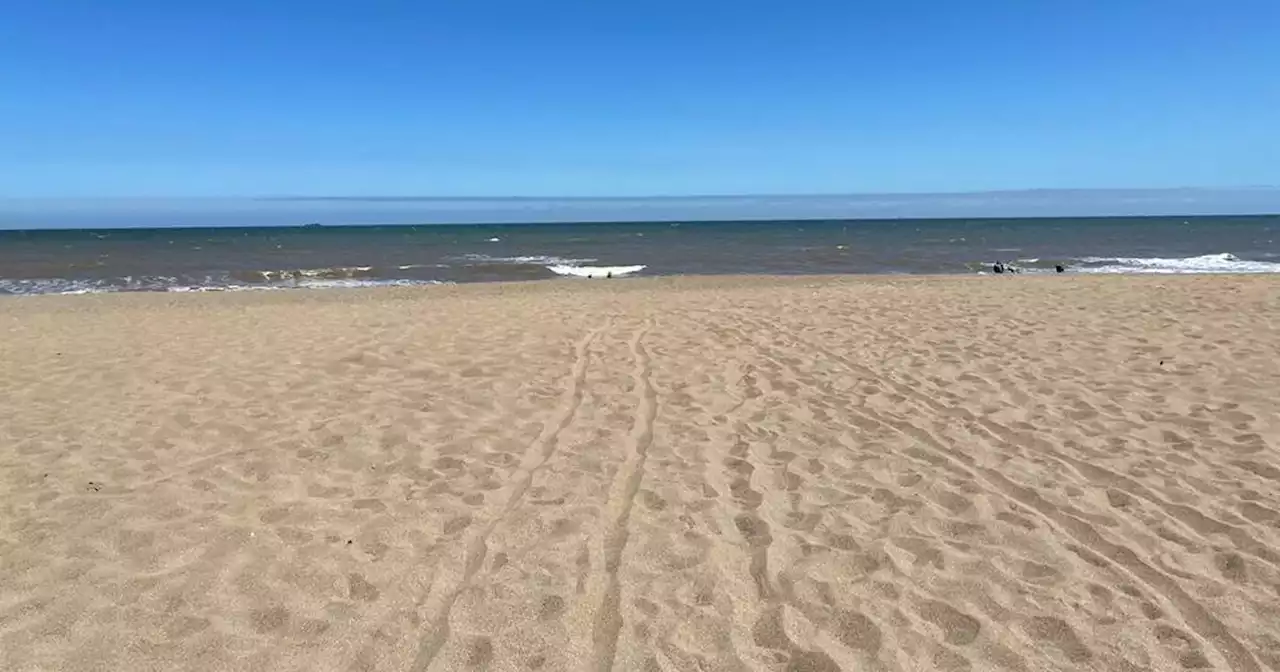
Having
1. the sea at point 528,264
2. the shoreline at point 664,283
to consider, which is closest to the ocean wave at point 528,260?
the sea at point 528,264

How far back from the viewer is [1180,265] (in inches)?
1129

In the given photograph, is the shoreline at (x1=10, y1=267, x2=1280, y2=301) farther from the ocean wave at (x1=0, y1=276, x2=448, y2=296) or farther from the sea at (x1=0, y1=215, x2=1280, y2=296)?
the sea at (x1=0, y1=215, x2=1280, y2=296)

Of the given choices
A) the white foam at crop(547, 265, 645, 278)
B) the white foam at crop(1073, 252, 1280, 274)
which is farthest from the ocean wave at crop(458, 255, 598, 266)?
the white foam at crop(1073, 252, 1280, 274)

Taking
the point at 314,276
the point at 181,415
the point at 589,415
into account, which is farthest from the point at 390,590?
the point at 314,276

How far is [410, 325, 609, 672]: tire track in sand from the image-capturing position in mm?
3305

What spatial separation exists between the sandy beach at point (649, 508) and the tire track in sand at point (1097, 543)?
22 millimetres

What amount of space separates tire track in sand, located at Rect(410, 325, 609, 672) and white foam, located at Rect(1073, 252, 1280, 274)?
24.5 meters

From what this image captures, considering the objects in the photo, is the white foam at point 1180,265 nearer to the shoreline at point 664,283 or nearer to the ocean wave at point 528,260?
the shoreline at point 664,283

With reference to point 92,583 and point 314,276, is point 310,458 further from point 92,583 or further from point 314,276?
point 314,276

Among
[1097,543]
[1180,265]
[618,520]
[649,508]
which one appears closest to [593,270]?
[1180,265]

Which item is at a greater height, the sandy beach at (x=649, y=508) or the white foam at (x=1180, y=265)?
the white foam at (x=1180, y=265)

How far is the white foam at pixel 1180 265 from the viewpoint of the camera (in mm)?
26094

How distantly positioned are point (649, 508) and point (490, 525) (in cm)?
93

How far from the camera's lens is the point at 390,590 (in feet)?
12.2
